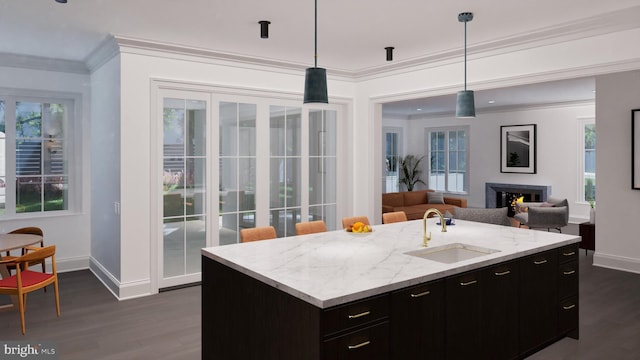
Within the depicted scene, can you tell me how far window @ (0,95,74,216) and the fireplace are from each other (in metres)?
9.51

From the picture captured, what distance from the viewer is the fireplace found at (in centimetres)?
1064

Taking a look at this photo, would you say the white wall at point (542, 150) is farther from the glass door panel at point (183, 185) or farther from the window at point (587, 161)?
the glass door panel at point (183, 185)

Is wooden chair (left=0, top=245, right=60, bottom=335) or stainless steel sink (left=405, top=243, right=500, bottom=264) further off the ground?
stainless steel sink (left=405, top=243, right=500, bottom=264)

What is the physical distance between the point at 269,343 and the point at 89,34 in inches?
146

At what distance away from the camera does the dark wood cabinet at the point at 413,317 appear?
2.23m

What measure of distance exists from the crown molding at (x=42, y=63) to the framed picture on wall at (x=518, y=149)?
9335 mm

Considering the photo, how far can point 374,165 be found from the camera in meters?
6.49

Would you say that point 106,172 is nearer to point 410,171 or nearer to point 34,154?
point 34,154

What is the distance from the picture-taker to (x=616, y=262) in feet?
19.8

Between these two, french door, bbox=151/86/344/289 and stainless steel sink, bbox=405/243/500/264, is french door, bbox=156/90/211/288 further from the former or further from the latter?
stainless steel sink, bbox=405/243/500/264

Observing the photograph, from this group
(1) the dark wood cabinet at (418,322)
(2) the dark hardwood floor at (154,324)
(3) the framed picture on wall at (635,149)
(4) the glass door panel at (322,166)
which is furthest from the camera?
(4) the glass door panel at (322,166)

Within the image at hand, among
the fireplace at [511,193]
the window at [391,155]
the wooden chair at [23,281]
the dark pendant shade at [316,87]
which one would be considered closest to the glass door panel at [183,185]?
the wooden chair at [23,281]

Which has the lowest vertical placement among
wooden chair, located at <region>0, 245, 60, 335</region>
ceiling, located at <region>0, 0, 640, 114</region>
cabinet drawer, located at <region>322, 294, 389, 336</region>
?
wooden chair, located at <region>0, 245, 60, 335</region>

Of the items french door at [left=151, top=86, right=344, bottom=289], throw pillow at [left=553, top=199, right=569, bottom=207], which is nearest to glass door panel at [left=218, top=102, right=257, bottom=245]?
french door at [left=151, top=86, right=344, bottom=289]
